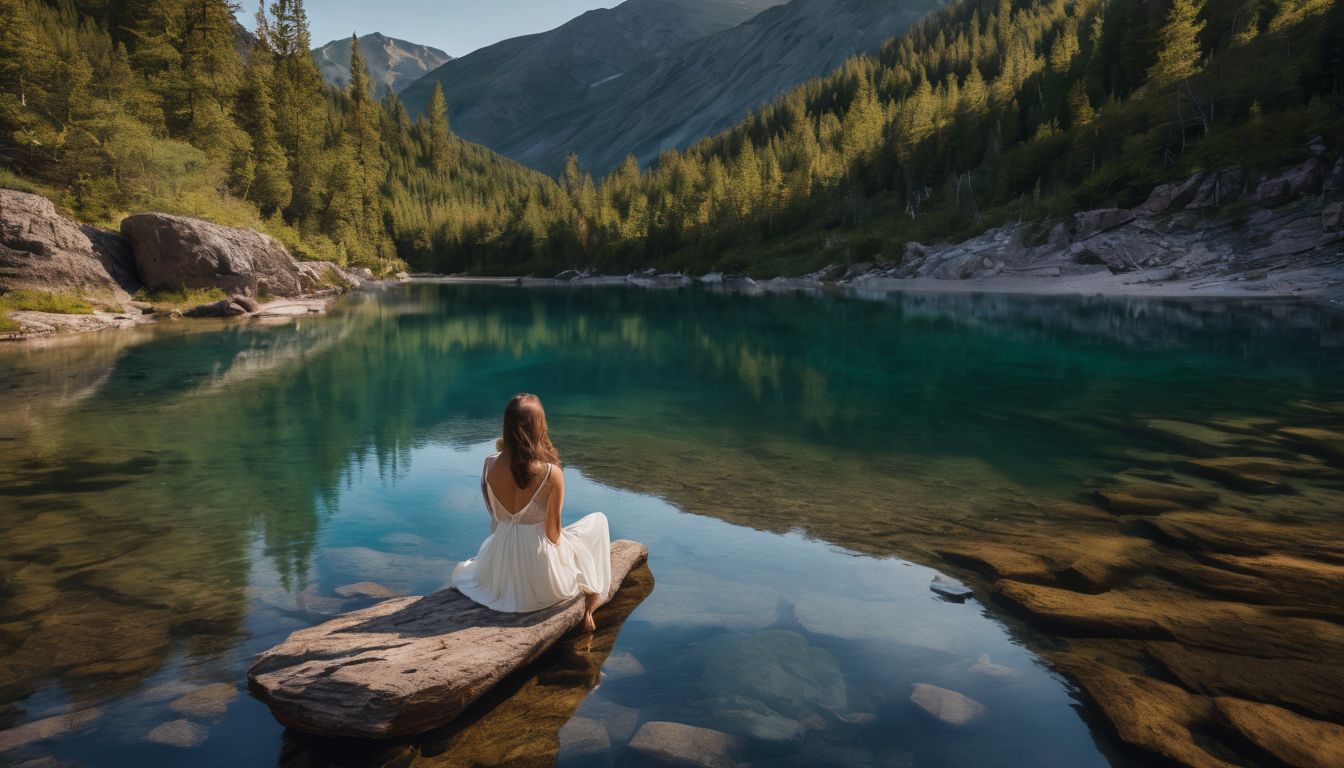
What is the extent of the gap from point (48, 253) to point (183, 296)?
10544 millimetres

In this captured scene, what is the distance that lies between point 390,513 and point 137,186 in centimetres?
5294

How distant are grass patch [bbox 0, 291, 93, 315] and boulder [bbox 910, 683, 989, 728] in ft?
142

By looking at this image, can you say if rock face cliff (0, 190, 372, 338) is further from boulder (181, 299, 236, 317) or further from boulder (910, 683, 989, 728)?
boulder (910, 683, 989, 728)

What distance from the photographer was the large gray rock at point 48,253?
35.3m

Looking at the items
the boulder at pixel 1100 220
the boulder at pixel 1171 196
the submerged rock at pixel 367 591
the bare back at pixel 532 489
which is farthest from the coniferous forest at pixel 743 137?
the bare back at pixel 532 489

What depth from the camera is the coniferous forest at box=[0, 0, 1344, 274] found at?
5356cm

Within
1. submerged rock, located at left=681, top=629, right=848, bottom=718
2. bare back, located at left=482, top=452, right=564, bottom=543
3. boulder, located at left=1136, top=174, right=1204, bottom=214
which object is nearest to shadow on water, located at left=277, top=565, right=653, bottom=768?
submerged rock, located at left=681, top=629, right=848, bottom=718

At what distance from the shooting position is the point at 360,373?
1078 inches

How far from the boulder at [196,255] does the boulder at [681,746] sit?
171ft

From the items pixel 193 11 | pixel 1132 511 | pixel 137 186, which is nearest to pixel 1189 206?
pixel 1132 511

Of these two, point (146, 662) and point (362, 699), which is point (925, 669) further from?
point (146, 662)

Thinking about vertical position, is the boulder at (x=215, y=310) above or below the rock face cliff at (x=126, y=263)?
below

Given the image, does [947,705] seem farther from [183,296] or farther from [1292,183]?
[1292,183]

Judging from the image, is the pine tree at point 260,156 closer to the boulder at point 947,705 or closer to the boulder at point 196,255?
the boulder at point 196,255
